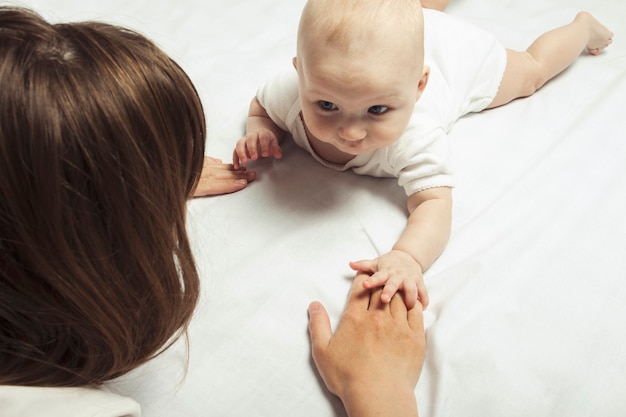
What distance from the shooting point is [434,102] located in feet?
3.20

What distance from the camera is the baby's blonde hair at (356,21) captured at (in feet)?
2.52

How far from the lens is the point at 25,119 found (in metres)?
0.44

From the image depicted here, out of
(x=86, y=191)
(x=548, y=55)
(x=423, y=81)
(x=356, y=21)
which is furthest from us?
(x=548, y=55)

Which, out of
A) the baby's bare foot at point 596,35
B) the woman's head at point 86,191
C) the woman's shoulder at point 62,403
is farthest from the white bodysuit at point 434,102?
the woman's shoulder at point 62,403

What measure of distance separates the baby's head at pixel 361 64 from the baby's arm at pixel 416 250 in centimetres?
12

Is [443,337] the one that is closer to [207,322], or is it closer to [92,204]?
[207,322]

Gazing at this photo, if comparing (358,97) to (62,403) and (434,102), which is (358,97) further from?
(62,403)

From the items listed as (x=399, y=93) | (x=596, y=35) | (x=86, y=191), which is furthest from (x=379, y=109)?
(x=596, y=35)

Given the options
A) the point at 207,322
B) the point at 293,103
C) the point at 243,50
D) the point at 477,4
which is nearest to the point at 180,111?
the point at 207,322

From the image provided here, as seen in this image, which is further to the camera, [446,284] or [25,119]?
[446,284]

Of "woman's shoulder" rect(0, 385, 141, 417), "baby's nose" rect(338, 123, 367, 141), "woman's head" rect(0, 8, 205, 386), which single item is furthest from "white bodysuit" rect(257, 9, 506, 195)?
"woman's shoulder" rect(0, 385, 141, 417)

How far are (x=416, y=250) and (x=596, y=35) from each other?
0.66 m

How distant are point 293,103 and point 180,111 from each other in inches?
18.3

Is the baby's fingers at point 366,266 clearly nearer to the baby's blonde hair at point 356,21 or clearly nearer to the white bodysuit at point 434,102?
the white bodysuit at point 434,102
